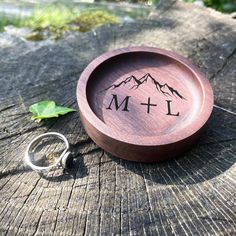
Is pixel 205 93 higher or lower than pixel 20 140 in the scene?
higher

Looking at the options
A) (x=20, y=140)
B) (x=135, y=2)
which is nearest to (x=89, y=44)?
(x=20, y=140)

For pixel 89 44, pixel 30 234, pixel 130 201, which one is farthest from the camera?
pixel 89 44

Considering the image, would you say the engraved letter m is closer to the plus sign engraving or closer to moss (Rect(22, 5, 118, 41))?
the plus sign engraving

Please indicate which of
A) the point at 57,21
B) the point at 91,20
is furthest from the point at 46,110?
the point at 57,21

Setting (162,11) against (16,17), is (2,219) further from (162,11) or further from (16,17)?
(16,17)

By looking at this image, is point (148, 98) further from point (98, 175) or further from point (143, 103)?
point (98, 175)

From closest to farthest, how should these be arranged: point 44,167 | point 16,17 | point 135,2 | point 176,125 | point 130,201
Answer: point 130,201, point 44,167, point 176,125, point 16,17, point 135,2
